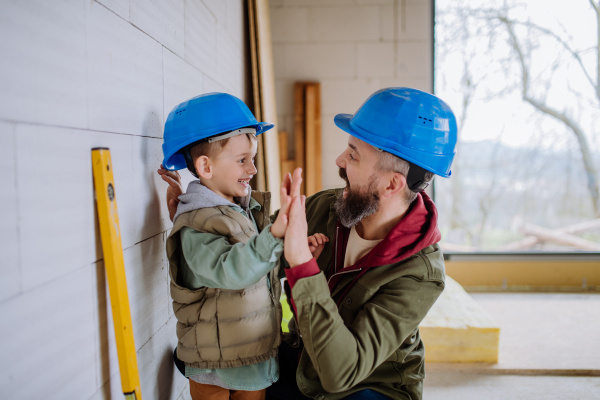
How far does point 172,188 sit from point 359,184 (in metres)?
0.74

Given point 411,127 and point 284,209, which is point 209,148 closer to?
point 284,209

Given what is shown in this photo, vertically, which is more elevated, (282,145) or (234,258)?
(282,145)

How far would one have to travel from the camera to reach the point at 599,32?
14.6ft

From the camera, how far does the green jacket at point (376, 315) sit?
1.23 metres

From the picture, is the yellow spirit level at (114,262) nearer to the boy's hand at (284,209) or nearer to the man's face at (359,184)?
the boy's hand at (284,209)

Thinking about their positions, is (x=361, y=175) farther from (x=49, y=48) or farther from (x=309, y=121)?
(x=309, y=121)

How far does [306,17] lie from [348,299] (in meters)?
3.62

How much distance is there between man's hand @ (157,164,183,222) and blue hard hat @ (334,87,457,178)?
2.35 ft

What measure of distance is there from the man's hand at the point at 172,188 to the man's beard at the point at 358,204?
0.67 m

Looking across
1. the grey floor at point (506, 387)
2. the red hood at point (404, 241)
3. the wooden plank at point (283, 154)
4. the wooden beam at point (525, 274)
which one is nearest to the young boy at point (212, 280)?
the red hood at point (404, 241)

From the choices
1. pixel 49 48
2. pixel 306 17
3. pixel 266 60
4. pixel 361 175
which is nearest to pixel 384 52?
pixel 306 17

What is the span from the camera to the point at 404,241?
1.47m

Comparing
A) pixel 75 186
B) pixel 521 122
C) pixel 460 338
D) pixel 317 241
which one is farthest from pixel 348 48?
pixel 75 186

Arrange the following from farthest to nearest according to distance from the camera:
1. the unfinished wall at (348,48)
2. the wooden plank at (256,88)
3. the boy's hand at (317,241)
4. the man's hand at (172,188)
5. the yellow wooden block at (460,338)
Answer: the unfinished wall at (348,48)
the wooden plank at (256,88)
the yellow wooden block at (460,338)
the boy's hand at (317,241)
the man's hand at (172,188)
